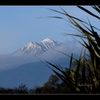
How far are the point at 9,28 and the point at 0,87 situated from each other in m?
0.43

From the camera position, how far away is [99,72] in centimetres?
151

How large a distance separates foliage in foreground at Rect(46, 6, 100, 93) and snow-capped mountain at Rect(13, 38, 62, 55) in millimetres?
106

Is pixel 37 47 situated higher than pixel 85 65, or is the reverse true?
pixel 37 47

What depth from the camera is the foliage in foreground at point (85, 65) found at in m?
1.51

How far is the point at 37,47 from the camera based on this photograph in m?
1.46

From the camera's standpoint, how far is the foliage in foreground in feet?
4.97

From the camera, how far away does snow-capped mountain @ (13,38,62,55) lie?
4.76 feet

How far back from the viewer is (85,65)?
1.60m

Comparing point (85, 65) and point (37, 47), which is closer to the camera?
point (37, 47)

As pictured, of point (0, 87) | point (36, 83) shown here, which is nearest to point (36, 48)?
point (36, 83)

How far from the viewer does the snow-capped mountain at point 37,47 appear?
1.45m

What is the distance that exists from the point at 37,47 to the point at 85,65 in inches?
13.0

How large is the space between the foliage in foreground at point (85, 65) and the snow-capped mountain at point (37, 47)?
0.11 m
